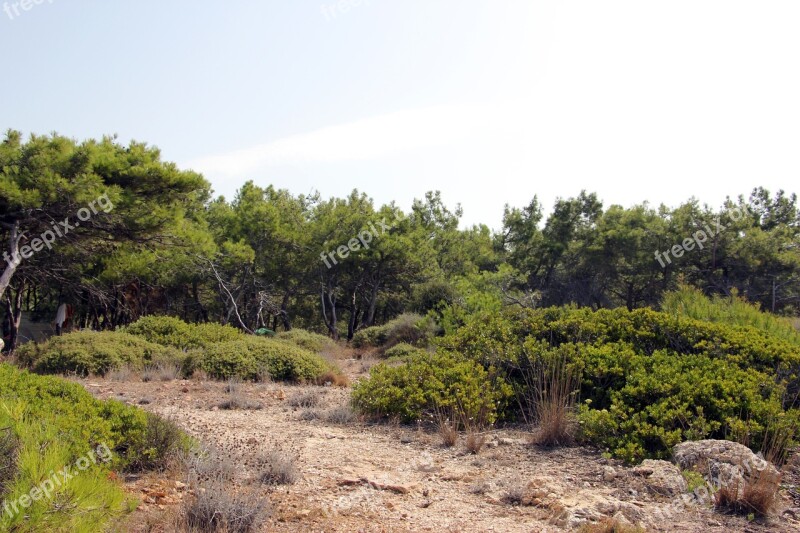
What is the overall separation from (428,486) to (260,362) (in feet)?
24.2

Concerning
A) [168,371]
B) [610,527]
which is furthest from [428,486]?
[168,371]

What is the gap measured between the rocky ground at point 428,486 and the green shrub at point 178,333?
730cm

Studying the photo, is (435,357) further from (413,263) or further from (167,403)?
(413,263)

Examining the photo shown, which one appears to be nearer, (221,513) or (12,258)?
(221,513)

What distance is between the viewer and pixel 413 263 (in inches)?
987

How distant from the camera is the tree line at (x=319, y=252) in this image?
46.6ft

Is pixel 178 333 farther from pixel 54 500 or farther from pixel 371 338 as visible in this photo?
pixel 54 500

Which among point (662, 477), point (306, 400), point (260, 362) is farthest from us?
point (260, 362)

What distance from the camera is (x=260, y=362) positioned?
11930 mm

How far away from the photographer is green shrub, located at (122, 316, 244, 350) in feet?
47.0

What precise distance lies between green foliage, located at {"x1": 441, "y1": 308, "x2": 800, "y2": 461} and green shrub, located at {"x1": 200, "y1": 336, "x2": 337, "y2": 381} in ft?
13.0

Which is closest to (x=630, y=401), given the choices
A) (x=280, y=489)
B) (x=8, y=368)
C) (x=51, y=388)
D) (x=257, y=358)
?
(x=280, y=489)

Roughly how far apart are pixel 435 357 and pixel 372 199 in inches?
728

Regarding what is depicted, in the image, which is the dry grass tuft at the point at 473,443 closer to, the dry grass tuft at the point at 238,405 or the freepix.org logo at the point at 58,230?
the dry grass tuft at the point at 238,405
